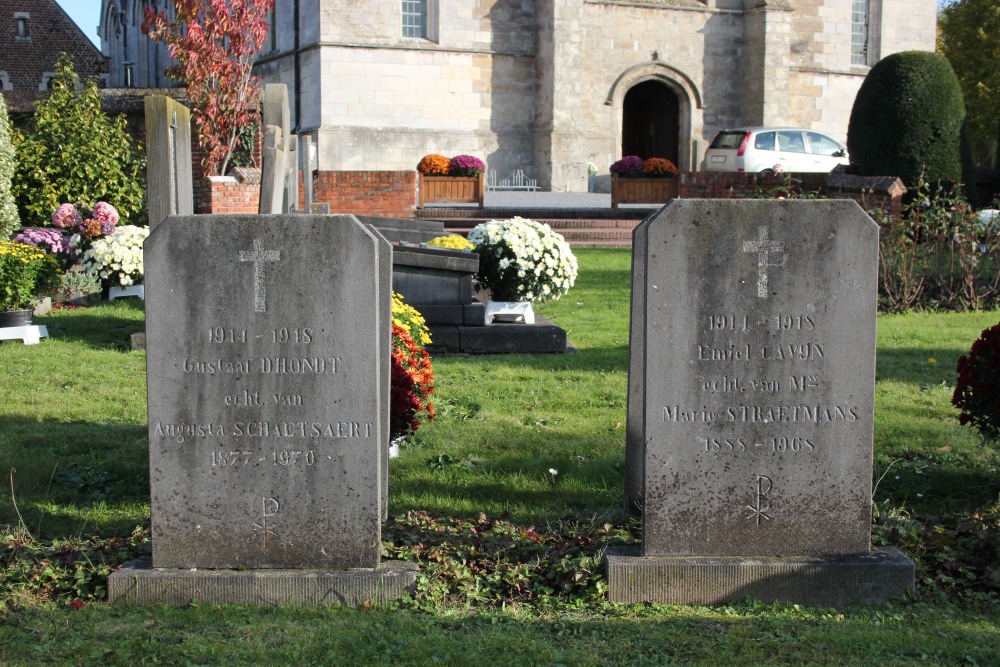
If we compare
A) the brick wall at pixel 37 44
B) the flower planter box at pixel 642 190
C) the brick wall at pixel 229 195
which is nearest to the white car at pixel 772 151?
the flower planter box at pixel 642 190

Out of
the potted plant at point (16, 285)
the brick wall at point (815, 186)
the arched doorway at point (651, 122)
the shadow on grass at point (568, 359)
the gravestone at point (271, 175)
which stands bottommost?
the shadow on grass at point (568, 359)

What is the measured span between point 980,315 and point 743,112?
19.7 meters

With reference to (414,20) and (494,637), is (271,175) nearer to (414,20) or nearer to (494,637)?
(494,637)

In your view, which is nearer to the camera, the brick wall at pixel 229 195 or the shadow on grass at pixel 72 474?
the shadow on grass at pixel 72 474

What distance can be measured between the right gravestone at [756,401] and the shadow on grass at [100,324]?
7.46 meters

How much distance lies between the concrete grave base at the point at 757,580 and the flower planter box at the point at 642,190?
65.6 feet

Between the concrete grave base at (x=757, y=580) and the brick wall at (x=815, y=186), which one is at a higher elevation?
the brick wall at (x=815, y=186)

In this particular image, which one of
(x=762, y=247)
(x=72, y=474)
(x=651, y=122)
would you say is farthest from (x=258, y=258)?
(x=651, y=122)

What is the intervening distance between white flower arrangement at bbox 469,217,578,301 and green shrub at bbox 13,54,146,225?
702 cm

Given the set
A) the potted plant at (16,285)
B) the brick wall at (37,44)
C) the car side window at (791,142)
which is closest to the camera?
the potted plant at (16,285)

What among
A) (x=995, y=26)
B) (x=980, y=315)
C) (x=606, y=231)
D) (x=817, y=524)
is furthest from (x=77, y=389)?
(x=995, y=26)

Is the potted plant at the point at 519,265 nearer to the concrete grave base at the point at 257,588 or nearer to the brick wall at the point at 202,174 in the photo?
the brick wall at the point at 202,174

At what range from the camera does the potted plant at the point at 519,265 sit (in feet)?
38.6

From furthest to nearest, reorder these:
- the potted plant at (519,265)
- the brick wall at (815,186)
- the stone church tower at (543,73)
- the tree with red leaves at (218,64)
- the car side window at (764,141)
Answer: the stone church tower at (543,73) → the car side window at (764,141) → the tree with red leaves at (218,64) → the brick wall at (815,186) → the potted plant at (519,265)
